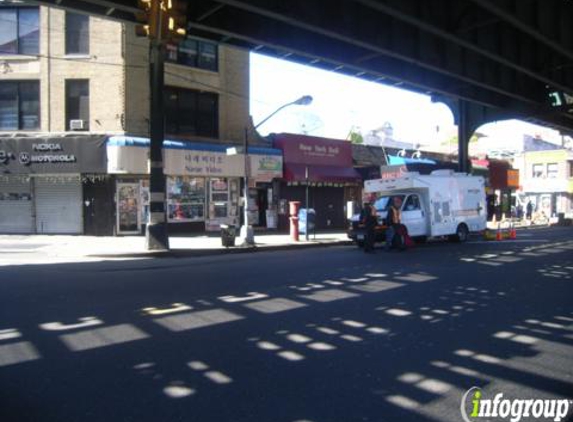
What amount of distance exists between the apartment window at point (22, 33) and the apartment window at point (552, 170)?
183ft

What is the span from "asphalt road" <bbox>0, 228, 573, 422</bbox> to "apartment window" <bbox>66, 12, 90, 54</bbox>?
560 inches

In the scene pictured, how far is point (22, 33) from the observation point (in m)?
22.7

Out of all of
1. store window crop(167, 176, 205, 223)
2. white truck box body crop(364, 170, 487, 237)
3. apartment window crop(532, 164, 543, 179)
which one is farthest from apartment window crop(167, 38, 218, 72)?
apartment window crop(532, 164, 543, 179)

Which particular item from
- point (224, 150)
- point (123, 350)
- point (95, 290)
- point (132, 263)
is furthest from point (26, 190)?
point (123, 350)

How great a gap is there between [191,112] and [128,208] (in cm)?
538

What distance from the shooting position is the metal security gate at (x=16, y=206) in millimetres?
22562

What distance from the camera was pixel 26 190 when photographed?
22578 millimetres

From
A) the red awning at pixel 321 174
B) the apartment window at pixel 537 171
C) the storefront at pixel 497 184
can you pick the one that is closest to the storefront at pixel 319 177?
the red awning at pixel 321 174

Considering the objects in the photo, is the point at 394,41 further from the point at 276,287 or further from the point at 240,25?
the point at 276,287

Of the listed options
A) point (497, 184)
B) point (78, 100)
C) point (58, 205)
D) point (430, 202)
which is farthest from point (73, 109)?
point (497, 184)

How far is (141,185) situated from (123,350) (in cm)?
1765

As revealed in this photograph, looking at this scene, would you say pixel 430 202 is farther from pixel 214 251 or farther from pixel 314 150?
pixel 314 150

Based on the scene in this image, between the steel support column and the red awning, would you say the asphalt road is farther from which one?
the steel support column

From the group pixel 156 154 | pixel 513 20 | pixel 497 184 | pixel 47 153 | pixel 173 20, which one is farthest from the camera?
pixel 497 184
